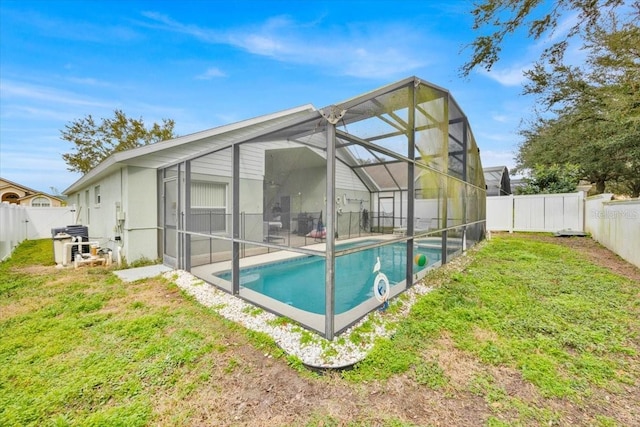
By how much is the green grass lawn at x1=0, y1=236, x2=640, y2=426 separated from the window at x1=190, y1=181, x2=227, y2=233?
139 cm

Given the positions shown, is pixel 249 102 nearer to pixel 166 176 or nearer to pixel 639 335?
pixel 166 176

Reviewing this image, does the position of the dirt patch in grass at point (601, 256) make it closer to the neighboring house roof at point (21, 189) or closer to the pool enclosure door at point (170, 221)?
the pool enclosure door at point (170, 221)

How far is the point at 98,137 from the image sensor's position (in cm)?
2012

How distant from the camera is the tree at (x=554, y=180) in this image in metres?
12.5

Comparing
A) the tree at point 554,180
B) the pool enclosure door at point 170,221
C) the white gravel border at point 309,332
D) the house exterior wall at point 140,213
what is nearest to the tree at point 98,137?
the house exterior wall at point 140,213

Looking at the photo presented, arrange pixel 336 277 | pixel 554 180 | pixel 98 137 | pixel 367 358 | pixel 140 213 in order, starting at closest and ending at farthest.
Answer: pixel 367 358 < pixel 336 277 < pixel 140 213 < pixel 554 180 < pixel 98 137

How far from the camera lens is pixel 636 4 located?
5254 millimetres

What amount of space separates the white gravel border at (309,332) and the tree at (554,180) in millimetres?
12486

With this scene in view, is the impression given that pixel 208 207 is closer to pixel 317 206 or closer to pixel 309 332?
pixel 317 206

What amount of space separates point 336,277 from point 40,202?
28.6 m

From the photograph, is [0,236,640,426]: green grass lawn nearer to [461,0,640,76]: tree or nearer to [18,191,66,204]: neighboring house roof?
[461,0,640,76]: tree

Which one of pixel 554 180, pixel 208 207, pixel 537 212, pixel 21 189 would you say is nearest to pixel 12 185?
pixel 21 189

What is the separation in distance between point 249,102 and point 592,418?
12453mm

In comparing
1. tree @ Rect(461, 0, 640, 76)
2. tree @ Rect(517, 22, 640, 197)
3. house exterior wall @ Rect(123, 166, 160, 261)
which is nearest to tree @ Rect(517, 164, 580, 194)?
tree @ Rect(517, 22, 640, 197)
